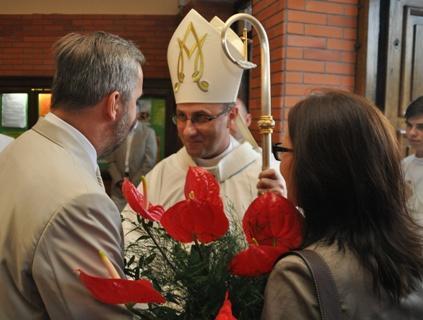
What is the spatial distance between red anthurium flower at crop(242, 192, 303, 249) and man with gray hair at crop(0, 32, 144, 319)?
316 mm

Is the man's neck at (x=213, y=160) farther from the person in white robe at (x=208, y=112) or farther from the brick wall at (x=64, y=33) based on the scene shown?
the brick wall at (x=64, y=33)

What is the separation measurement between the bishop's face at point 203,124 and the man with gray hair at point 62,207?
0.90 m

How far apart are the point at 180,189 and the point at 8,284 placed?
124 cm

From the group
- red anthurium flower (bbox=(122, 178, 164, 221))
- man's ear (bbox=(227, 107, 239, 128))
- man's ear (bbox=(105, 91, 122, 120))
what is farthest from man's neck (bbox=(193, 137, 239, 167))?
red anthurium flower (bbox=(122, 178, 164, 221))

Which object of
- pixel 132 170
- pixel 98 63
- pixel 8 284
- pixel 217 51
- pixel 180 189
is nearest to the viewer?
pixel 8 284

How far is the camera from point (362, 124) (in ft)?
3.09

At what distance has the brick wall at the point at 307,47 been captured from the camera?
2.97m

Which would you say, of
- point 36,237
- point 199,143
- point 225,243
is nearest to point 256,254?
point 225,243

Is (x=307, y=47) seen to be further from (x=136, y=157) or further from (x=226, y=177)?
(x=136, y=157)

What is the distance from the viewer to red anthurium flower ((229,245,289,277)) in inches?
33.9

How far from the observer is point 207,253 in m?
0.95

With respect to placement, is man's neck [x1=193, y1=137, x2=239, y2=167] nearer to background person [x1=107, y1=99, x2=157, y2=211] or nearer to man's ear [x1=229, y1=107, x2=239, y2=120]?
man's ear [x1=229, y1=107, x2=239, y2=120]

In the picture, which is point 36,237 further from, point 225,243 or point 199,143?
point 199,143

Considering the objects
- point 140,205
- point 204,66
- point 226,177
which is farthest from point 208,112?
point 140,205
